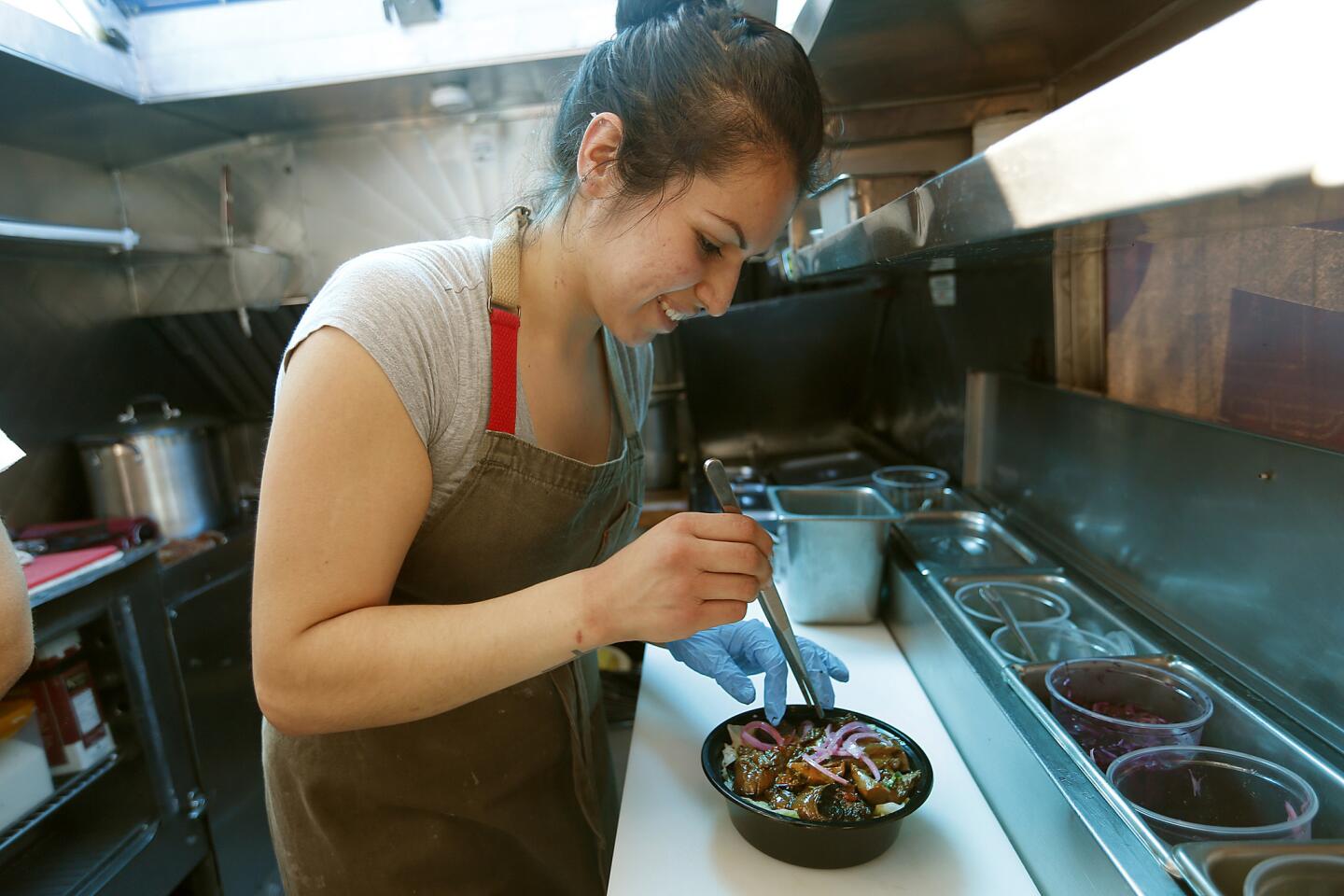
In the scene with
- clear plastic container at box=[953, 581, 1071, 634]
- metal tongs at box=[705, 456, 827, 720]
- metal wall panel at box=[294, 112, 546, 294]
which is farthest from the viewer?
metal wall panel at box=[294, 112, 546, 294]

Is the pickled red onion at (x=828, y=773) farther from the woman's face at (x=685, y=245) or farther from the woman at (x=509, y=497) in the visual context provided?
the woman's face at (x=685, y=245)

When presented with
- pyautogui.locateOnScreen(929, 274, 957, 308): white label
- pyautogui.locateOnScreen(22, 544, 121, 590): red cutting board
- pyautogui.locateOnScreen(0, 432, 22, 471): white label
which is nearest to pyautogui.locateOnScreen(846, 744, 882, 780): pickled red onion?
pyautogui.locateOnScreen(0, 432, 22, 471): white label

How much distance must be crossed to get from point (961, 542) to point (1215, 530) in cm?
69

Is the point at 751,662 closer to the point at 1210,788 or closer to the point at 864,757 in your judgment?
the point at 864,757

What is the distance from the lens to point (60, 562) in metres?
2.00

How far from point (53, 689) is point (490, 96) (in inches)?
92.0

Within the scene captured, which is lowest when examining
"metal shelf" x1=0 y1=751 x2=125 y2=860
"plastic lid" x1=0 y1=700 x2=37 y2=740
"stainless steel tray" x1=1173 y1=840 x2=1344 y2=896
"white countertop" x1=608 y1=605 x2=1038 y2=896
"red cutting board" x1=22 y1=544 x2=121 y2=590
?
"metal shelf" x1=0 y1=751 x2=125 y2=860

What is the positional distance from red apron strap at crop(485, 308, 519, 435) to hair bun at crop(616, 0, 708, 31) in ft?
1.41

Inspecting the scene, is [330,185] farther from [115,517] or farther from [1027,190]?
[1027,190]

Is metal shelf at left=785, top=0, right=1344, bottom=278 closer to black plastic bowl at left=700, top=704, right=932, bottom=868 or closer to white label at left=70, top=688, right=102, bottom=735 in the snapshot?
black plastic bowl at left=700, top=704, right=932, bottom=868

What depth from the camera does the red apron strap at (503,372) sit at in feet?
3.41

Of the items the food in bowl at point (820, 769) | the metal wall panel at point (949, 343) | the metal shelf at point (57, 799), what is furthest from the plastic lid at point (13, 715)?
the metal wall panel at point (949, 343)

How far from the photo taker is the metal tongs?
1.06 m

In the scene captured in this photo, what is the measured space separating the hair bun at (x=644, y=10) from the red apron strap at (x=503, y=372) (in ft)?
1.41
